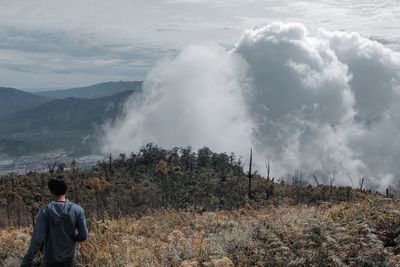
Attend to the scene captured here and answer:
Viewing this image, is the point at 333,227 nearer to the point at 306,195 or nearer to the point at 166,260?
the point at 166,260

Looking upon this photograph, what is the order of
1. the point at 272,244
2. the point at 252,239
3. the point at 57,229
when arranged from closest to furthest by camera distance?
the point at 57,229
the point at 272,244
the point at 252,239

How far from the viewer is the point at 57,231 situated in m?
7.84

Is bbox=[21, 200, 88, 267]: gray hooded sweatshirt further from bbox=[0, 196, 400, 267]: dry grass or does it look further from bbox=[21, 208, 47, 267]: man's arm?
bbox=[0, 196, 400, 267]: dry grass

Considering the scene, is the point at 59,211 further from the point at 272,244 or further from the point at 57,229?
the point at 272,244

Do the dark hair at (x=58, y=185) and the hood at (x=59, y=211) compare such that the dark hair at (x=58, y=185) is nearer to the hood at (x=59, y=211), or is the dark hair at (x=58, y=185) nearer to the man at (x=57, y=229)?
the man at (x=57, y=229)

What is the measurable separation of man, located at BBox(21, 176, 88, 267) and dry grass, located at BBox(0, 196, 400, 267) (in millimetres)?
1115

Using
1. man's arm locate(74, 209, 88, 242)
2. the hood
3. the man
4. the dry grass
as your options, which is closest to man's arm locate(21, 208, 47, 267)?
the man

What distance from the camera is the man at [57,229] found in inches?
304

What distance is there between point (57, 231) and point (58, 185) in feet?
2.59

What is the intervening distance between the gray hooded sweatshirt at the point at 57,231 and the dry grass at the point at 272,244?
113 centimetres

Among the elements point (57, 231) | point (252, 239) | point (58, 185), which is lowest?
point (252, 239)

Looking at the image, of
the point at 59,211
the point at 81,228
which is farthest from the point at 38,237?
the point at 81,228

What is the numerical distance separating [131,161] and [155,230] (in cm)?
10417

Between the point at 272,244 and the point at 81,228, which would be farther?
the point at 272,244
